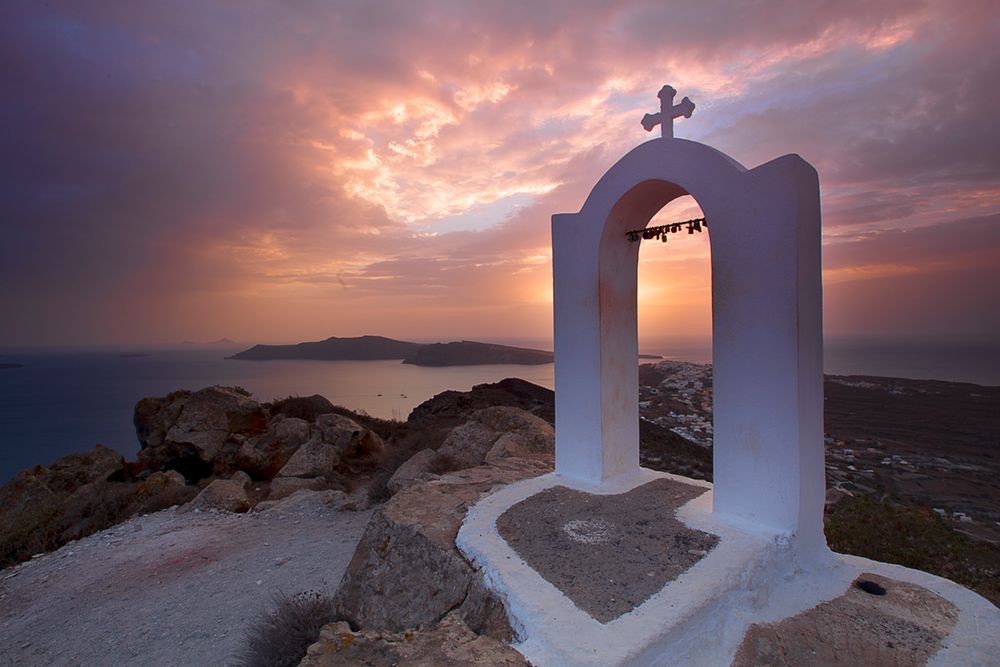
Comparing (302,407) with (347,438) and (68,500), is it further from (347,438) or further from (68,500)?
(68,500)

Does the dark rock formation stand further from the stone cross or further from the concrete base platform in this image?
the stone cross

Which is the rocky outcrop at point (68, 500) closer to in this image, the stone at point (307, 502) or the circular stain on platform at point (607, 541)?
the stone at point (307, 502)

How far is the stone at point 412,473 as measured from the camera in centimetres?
791

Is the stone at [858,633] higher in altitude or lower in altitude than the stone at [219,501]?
higher

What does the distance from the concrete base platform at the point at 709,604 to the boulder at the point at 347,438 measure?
7744 millimetres

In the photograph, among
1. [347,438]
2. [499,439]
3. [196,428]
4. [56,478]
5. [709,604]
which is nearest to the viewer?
[709,604]

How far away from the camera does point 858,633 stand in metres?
3.36

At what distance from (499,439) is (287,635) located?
5.29 meters

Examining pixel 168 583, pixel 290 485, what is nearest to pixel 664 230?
pixel 168 583

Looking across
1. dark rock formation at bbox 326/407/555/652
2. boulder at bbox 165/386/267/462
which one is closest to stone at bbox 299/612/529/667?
dark rock formation at bbox 326/407/555/652

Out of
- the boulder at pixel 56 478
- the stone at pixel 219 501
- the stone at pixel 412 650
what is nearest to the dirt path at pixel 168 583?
the stone at pixel 219 501

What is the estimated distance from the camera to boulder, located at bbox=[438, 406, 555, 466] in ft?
28.1

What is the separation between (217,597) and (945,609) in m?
7.05

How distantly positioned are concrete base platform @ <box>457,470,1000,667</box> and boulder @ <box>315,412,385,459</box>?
7744 millimetres
